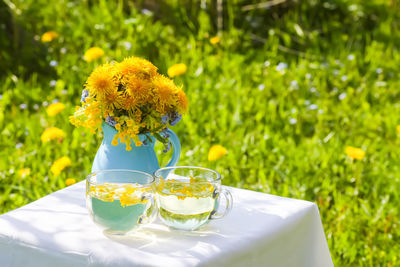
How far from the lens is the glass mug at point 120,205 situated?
127 cm

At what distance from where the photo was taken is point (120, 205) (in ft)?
4.16

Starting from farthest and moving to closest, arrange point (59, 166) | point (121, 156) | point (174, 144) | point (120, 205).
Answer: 1. point (59, 166)
2. point (174, 144)
3. point (121, 156)
4. point (120, 205)

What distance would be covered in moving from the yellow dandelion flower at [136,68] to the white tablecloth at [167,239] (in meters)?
0.37

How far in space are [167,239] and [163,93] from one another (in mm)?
366

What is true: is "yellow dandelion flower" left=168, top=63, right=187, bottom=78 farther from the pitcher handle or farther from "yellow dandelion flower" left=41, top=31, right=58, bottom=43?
the pitcher handle

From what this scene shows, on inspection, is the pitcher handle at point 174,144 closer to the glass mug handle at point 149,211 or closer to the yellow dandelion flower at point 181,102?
the yellow dandelion flower at point 181,102

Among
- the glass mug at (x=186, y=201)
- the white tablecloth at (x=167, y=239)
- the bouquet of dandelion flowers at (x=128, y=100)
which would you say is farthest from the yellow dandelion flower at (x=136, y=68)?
the white tablecloth at (x=167, y=239)

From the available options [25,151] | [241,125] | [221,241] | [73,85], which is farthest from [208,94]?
[221,241]

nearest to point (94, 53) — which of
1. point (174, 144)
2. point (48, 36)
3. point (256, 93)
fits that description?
point (48, 36)

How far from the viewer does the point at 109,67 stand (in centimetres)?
144

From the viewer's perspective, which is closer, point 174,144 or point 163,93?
point 163,93

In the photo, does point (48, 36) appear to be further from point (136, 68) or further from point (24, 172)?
point (136, 68)

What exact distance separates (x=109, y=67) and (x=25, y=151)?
162cm

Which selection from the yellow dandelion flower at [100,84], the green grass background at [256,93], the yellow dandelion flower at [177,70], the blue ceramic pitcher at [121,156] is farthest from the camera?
the yellow dandelion flower at [177,70]
